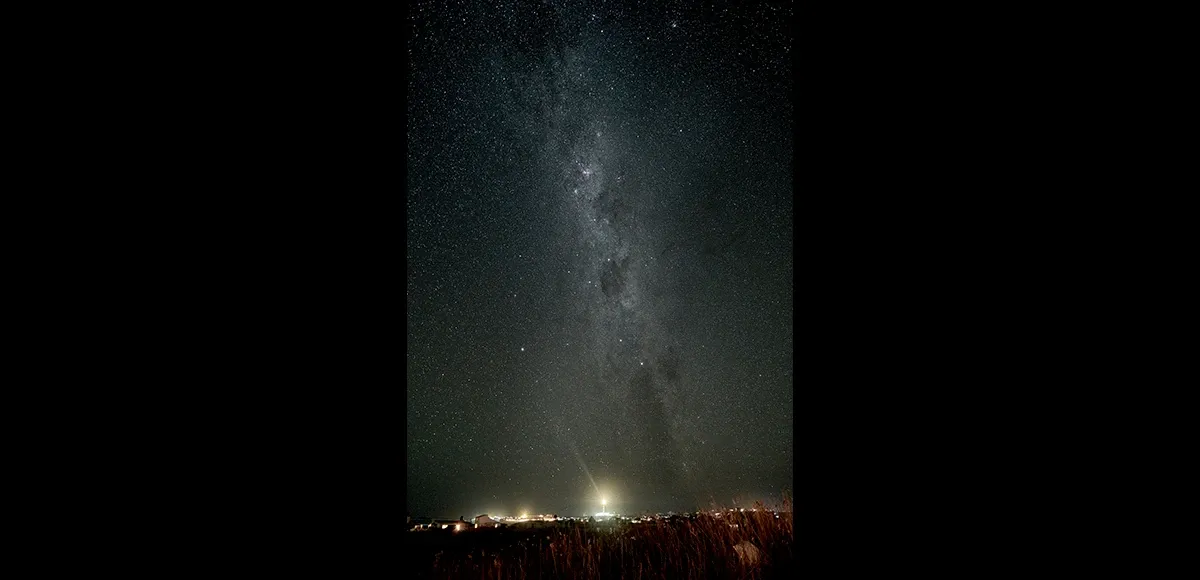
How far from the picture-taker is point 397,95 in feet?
5.51

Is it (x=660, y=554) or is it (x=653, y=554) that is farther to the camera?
(x=653, y=554)

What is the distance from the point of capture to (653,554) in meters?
4.75

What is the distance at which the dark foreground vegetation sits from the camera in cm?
392

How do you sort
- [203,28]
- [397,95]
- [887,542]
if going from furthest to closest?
[397,95] → [887,542] → [203,28]

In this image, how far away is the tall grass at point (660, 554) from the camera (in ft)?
12.8

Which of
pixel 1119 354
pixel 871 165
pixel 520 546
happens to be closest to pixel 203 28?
pixel 871 165

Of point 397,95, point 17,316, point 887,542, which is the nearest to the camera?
point 17,316

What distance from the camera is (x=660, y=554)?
14.9ft

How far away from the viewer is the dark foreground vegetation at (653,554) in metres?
3.92

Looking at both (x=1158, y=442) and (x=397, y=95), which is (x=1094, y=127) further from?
(x=397, y=95)

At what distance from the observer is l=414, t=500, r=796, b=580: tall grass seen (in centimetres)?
392

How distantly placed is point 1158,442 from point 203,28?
6.29ft

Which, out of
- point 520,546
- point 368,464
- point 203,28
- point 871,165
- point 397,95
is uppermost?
point 397,95

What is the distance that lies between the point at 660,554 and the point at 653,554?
239mm
